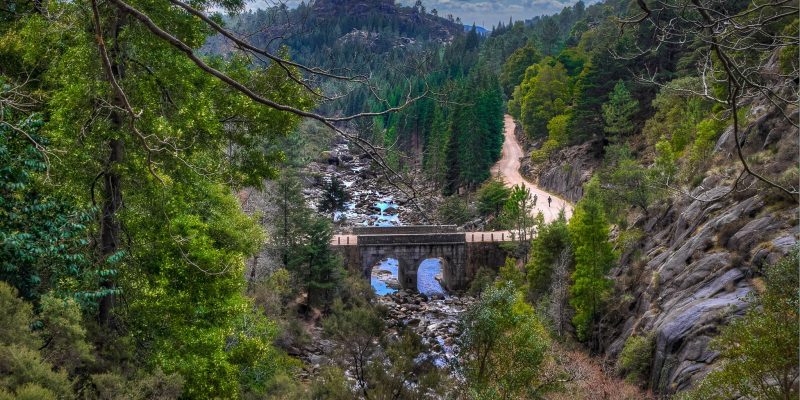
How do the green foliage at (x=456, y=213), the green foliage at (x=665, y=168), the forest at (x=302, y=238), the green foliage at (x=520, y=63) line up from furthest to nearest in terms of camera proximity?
the green foliage at (x=520, y=63)
the green foliage at (x=456, y=213)
the green foliage at (x=665, y=168)
the forest at (x=302, y=238)

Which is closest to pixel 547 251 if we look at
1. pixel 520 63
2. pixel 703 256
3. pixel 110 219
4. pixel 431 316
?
pixel 703 256

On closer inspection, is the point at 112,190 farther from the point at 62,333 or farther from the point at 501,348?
the point at 501,348

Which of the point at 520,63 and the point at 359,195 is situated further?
the point at 520,63

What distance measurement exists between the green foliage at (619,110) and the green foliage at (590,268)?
1672cm

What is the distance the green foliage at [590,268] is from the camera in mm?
21953

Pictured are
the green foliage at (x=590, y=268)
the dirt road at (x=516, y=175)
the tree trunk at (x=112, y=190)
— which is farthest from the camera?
the dirt road at (x=516, y=175)

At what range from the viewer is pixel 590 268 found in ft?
71.9

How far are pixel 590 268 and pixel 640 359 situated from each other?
5.78 meters

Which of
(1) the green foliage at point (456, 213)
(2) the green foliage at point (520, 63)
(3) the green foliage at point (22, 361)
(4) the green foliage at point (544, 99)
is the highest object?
(2) the green foliage at point (520, 63)

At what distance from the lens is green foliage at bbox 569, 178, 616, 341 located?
22.0m

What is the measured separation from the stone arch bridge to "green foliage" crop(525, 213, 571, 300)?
989cm

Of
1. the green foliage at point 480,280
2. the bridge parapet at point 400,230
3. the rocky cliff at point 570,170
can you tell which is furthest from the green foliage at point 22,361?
the rocky cliff at point 570,170

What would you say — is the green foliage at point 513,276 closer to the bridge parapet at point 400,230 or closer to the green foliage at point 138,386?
the bridge parapet at point 400,230

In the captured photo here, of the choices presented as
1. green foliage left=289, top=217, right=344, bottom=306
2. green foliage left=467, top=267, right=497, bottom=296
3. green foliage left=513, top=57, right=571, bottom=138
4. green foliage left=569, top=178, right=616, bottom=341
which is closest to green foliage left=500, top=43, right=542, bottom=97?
green foliage left=513, top=57, right=571, bottom=138
